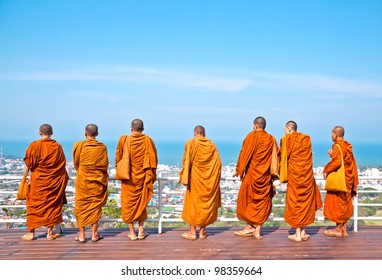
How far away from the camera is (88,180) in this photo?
6668 mm

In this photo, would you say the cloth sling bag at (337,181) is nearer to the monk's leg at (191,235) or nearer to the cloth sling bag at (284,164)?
the cloth sling bag at (284,164)

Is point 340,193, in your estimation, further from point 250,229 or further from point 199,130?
point 199,130

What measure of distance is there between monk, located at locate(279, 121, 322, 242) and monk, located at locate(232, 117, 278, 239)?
0.27 meters

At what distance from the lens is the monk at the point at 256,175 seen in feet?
22.4

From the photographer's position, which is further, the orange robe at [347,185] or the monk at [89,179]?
the orange robe at [347,185]

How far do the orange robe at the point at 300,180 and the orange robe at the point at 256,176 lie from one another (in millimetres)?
333

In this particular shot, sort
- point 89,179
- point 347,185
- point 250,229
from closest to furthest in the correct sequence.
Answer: point 89,179 < point 347,185 < point 250,229

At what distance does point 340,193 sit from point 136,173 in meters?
3.60

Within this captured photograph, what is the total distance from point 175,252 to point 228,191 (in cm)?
216

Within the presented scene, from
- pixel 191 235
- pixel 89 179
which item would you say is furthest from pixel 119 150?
pixel 191 235

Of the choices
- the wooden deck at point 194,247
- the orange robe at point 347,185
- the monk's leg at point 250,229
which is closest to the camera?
the wooden deck at point 194,247

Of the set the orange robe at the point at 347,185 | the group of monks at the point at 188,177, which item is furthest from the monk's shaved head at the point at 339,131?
the group of monks at the point at 188,177

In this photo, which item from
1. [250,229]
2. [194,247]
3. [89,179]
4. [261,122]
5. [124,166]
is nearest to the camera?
[194,247]

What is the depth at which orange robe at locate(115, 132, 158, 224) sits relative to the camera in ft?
22.4
